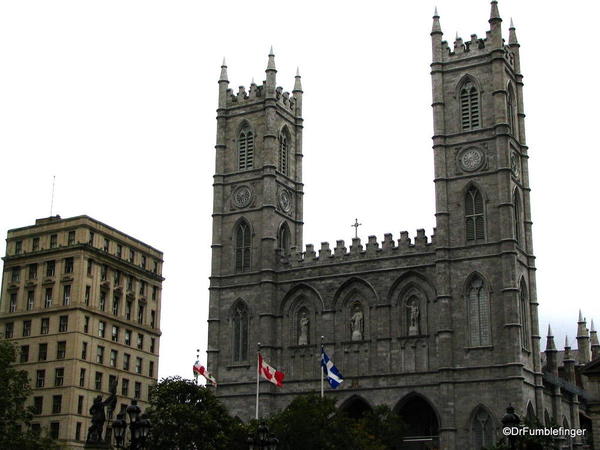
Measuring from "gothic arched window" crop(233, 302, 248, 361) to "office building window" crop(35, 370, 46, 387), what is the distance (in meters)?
14.7

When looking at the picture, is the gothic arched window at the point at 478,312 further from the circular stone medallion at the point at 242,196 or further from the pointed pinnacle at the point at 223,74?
the pointed pinnacle at the point at 223,74

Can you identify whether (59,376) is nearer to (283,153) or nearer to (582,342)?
(283,153)

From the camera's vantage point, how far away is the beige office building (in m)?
73.6

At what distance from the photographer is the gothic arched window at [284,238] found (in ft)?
252

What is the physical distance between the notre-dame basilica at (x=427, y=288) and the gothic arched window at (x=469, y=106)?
4.2 inches

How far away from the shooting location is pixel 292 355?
71.2m

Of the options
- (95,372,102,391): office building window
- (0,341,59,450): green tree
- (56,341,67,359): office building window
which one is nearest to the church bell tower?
(95,372,102,391): office building window

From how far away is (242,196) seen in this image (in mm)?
77625

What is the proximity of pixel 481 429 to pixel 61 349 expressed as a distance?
3213cm

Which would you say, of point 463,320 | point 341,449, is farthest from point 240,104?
point 341,449

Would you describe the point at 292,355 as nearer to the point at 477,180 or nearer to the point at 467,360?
the point at 467,360

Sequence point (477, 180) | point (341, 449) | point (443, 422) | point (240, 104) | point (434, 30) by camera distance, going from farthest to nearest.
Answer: point (240, 104) → point (434, 30) → point (477, 180) → point (443, 422) → point (341, 449)

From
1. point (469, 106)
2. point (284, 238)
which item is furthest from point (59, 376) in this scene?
point (469, 106)

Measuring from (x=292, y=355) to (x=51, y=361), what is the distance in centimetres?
1863
